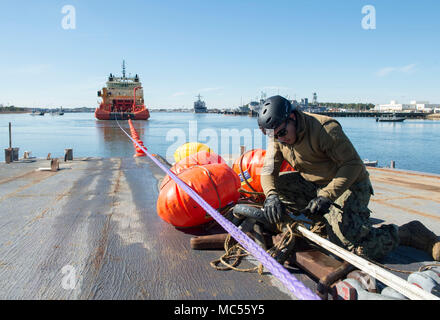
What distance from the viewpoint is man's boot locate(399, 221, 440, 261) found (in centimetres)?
320

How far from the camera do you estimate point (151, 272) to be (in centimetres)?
279

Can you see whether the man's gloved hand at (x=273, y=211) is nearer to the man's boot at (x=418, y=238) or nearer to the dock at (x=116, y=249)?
the dock at (x=116, y=249)

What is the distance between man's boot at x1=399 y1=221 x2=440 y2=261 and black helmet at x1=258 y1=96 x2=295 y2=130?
187cm

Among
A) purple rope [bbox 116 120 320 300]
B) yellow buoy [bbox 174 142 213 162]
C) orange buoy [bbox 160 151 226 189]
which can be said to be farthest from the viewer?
yellow buoy [bbox 174 142 213 162]

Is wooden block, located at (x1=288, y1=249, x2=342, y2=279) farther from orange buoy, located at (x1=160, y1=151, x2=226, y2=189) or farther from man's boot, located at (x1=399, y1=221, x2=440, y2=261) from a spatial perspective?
orange buoy, located at (x1=160, y1=151, x2=226, y2=189)

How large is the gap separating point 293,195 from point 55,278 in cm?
249

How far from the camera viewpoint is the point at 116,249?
331 cm

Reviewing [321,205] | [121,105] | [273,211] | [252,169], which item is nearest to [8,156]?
[252,169]

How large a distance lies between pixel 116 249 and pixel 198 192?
1097 mm

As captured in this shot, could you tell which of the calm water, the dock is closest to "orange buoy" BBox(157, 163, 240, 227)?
the dock

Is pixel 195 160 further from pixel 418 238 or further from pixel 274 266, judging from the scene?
pixel 274 266

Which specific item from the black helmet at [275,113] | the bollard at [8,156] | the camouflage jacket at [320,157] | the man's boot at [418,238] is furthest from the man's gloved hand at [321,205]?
the bollard at [8,156]
